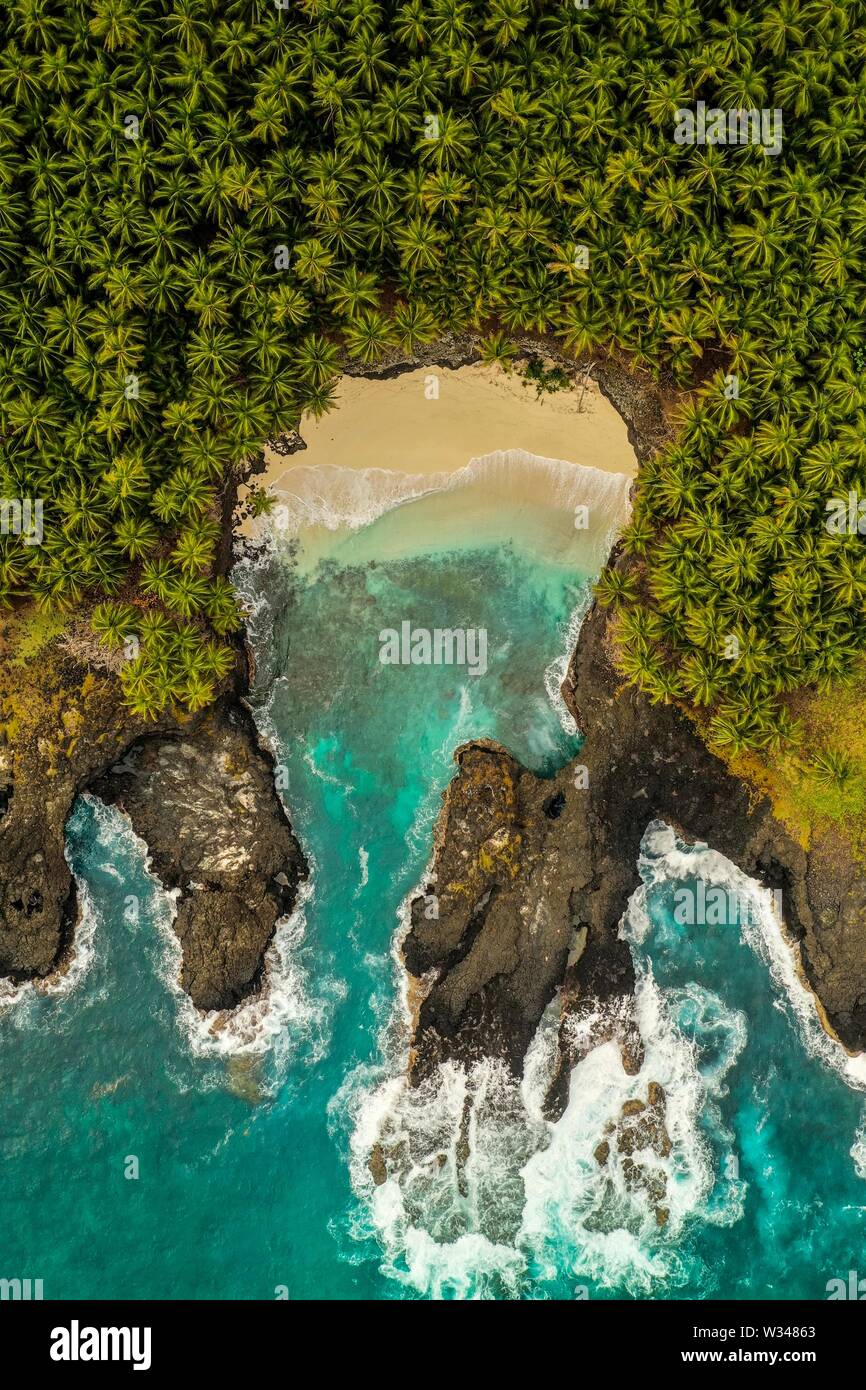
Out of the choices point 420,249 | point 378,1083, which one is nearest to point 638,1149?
point 378,1083

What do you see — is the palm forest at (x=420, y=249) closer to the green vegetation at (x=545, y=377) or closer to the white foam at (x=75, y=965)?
the green vegetation at (x=545, y=377)

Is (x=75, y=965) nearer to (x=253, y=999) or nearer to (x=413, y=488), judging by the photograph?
(x=253, y=999)

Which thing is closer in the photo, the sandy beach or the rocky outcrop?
the sandy beach

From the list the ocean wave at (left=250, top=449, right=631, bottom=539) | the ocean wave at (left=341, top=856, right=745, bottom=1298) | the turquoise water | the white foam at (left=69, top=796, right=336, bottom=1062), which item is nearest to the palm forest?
the ocean wave at (left=250, top=449, right=631, bottom=539)

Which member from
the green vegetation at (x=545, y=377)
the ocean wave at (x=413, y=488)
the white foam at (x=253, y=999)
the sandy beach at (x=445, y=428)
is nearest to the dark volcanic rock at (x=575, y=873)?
the white foam at (x=253, y=999)

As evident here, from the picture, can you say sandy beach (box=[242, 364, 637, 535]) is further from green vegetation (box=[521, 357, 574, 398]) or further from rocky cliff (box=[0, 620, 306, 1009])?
rocky cliff (box=[0, 620, 306, 1009])
